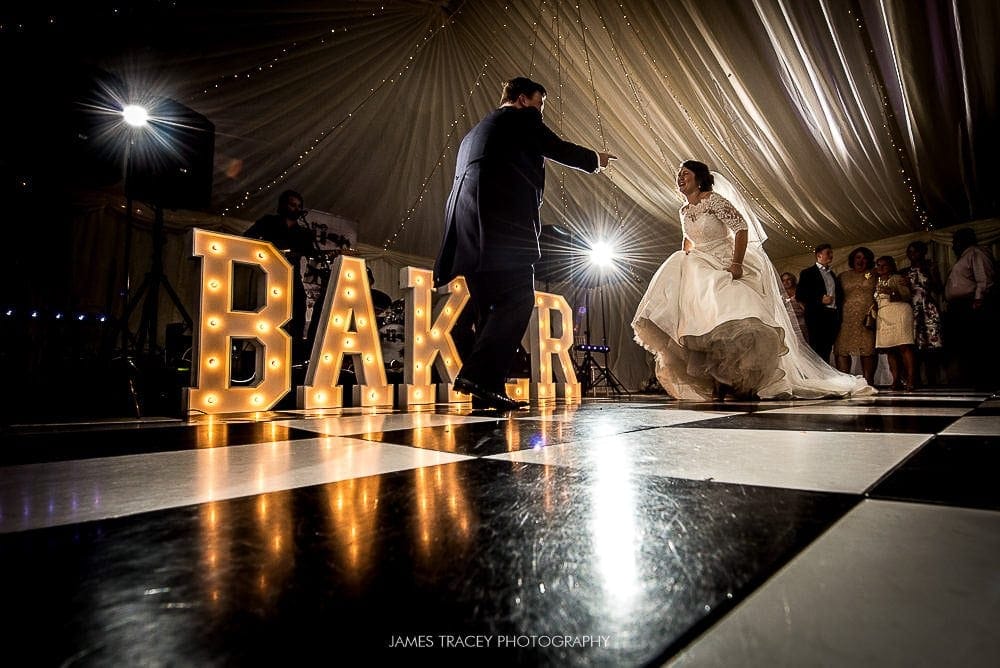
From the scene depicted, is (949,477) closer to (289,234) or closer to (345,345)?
(345,345)

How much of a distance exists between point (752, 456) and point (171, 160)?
398 centimetres

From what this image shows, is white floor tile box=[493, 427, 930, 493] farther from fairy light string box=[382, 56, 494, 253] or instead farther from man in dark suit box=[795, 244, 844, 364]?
fairy light string box=[382, 56, 494, 253]

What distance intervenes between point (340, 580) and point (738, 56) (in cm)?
454

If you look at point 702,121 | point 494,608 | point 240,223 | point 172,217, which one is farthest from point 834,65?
point 172,217

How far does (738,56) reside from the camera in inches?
142

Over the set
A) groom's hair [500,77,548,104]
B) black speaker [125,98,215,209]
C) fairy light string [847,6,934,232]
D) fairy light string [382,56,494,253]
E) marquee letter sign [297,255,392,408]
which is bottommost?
marquee letter sign [297,255,392,408]

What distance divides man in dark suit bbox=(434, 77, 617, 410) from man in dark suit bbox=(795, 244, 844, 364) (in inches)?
140

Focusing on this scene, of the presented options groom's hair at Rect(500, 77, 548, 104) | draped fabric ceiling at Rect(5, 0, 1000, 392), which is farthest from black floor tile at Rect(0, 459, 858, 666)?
draped fabric ceiling at Rect(5, 0, 1000, 392)

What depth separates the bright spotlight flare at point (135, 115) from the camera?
304 centimetres

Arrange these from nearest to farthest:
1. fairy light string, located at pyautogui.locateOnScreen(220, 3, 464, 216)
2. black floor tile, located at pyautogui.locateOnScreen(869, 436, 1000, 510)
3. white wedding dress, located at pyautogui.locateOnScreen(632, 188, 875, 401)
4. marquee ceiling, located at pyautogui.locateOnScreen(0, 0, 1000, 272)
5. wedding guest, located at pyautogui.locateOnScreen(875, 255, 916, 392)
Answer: black floor tile, located at pyautogui.locateOnScreen(869, 436, 1000, 510) < white wedding dress, located at pyautogui.locateOnScreen(632, 188, 875, 401) < marquee ceiling, located at pyautogui.locateOnScreen(0, 0, 1000, 272) < wedding guest, located at pyautogui.locateOnScreen(875, 255, 916, 392) < fairy light string, located at pyautogui.locateOnScreen(220, 3, 464, 216)

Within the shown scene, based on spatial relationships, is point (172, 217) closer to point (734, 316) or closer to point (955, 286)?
point (734, 316)

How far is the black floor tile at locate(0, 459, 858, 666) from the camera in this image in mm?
197

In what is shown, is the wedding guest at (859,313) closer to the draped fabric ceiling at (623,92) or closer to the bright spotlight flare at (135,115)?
the draped fabric ceiling at (623,92)

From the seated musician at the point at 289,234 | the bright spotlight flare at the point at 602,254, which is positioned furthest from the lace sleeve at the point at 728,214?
the bright spotlight flare at the point at 602,254
